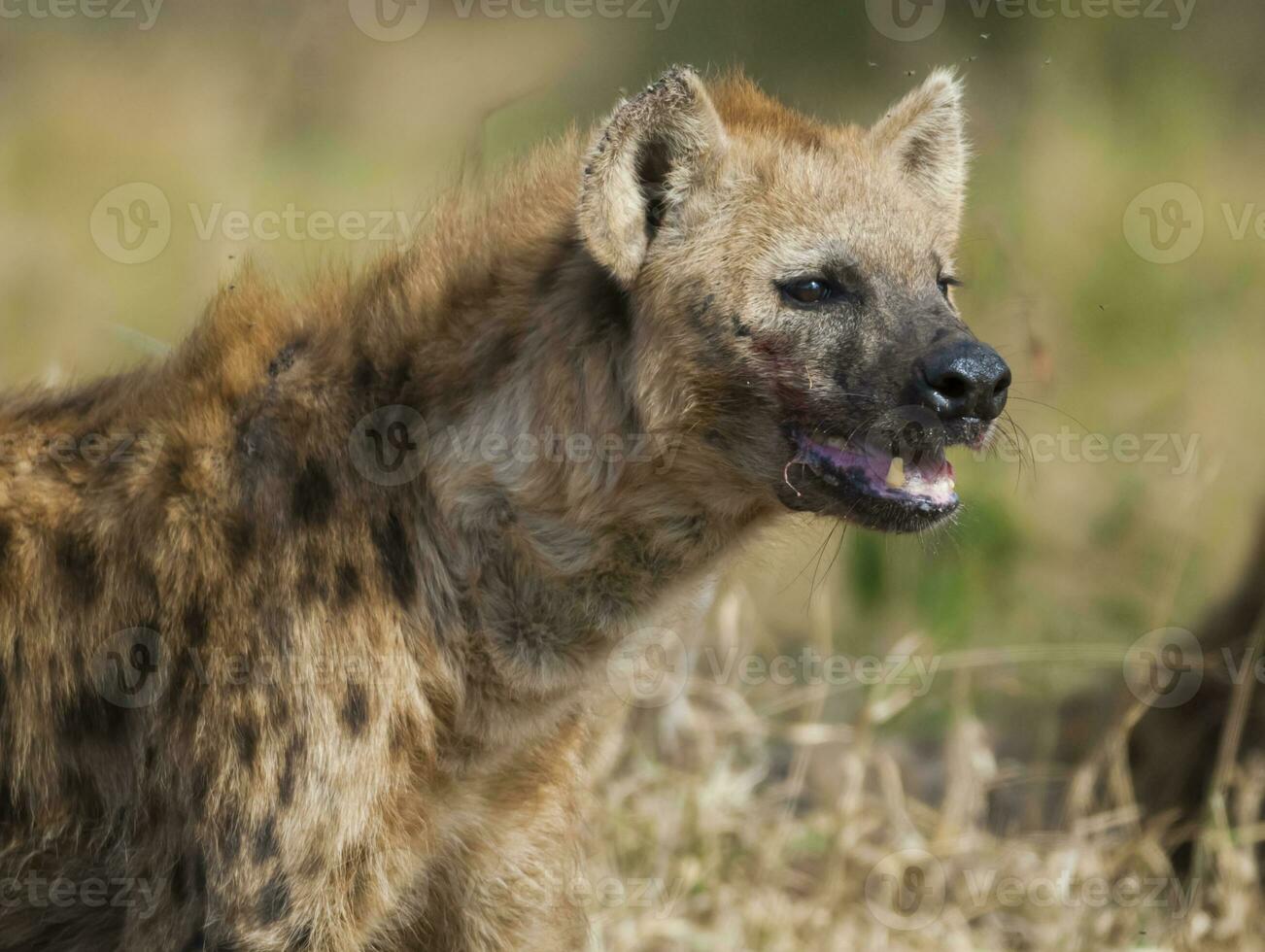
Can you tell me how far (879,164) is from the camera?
3.45 meters

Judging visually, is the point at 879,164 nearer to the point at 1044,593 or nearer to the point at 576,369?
the point at 576,369

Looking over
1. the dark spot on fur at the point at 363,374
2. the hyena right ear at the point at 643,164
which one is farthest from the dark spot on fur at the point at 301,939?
the hyena right ear at the point at 643,164

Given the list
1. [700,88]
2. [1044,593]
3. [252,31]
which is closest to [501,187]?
[700,88]

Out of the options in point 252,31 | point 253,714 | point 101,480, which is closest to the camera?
point 253,714

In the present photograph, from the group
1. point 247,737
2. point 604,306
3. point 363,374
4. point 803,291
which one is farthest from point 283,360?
point 803,291

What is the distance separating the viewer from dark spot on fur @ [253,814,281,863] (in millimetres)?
3002

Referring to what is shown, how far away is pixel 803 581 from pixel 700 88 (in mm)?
4379

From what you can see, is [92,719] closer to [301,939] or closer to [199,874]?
[199,874]

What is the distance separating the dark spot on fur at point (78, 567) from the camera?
3.19 meters

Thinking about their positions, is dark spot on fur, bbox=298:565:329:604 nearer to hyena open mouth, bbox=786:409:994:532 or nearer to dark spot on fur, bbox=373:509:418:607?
dark spot on fur, bbox=373:509:418:607

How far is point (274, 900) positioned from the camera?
301 cm

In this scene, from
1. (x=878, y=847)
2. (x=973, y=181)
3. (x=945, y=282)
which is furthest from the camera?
(x=973, y=181)

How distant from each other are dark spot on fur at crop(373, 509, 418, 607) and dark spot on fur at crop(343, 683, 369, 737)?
0.70 feet

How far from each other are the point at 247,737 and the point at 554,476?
0.78m
